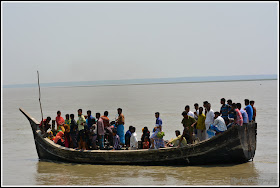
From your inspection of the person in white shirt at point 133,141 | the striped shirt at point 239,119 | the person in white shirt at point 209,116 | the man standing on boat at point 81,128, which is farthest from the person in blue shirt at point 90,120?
the striped shirt at point 239,119

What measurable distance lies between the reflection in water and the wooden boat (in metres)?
0.18

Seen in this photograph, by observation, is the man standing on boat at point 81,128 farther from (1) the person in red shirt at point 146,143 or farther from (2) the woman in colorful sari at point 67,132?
(1) the person in red shirt at point 146,143

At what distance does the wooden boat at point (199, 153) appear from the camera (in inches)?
499

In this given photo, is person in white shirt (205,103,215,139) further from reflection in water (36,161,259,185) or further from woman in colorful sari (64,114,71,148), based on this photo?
woman in colorful sari (64,114,71,148)

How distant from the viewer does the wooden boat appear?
12.7 meters

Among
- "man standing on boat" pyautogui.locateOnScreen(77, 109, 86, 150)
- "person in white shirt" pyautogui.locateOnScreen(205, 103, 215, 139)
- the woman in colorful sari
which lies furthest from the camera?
the woman in colorful sari

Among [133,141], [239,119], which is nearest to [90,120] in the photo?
[133,141]

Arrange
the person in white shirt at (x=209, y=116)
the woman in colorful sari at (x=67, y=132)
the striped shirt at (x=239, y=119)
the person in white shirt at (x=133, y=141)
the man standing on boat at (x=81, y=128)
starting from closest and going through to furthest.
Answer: the striped shirt at (x=239, y=119), the person in white shirt at (x=209, y=116), the person in white shirt at (x=133, y=141), the man standing on boat at (x=81, y=128), the woman in colorful sari at (x=67, y=132)

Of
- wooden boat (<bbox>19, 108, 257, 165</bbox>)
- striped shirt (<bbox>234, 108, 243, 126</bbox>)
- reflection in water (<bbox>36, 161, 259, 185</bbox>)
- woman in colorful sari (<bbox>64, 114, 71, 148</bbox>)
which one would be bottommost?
reflection in water (<bbox>36, 161, 259, 185</bbox>)

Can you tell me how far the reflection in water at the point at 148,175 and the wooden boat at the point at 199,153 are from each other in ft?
0.59

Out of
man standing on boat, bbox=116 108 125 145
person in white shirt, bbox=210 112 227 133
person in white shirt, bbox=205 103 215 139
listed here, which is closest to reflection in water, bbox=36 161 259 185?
man standing on boat, bbox=116 108 125 145

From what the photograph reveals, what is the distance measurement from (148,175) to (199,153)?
5.22 ft

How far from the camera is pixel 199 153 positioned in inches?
509

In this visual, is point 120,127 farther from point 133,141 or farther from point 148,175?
point 148,175
